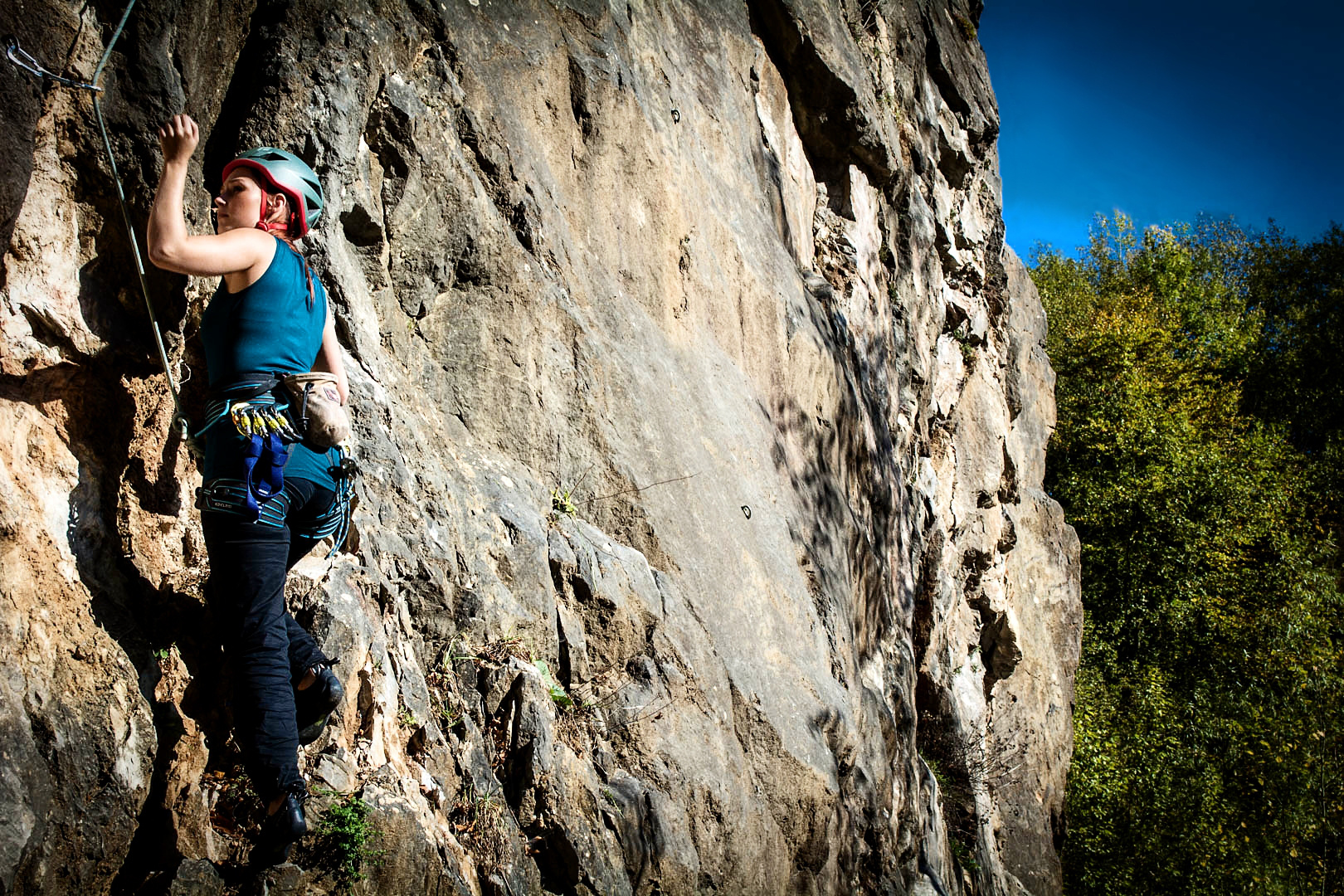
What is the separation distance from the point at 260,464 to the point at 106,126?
1.72m

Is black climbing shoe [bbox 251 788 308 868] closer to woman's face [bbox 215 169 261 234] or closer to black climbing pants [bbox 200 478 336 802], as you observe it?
black climbing pants [bbox 200 478 336 802]

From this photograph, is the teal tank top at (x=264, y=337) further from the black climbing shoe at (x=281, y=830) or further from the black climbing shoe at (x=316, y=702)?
the black climbing shoe at (x=281, y=830)

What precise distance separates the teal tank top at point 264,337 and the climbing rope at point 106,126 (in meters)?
0.24

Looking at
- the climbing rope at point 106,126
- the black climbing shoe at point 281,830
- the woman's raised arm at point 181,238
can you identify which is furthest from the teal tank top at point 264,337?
the black climbing shoe at point 281,830

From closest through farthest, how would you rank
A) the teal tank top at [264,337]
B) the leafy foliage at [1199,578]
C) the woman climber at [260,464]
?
the woman climber at [260,464] → the teal tank top at [264,337] → the leafy foliage at [1199,578]

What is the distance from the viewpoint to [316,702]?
12.2 ft

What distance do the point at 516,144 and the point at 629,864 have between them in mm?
4332

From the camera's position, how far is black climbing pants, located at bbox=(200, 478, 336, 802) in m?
3.40

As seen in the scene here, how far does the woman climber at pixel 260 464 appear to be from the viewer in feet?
11.1

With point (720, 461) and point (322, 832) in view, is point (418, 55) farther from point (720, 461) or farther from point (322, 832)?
point (322, 832)

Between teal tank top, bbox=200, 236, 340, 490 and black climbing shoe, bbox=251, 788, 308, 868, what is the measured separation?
3.75 feet

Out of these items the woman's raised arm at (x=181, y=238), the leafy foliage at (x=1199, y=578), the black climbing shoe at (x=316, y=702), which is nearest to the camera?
the woman's raised arm at (x=181, y=238)

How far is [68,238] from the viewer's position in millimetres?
3949

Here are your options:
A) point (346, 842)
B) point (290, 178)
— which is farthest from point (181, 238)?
point (346, 842)
